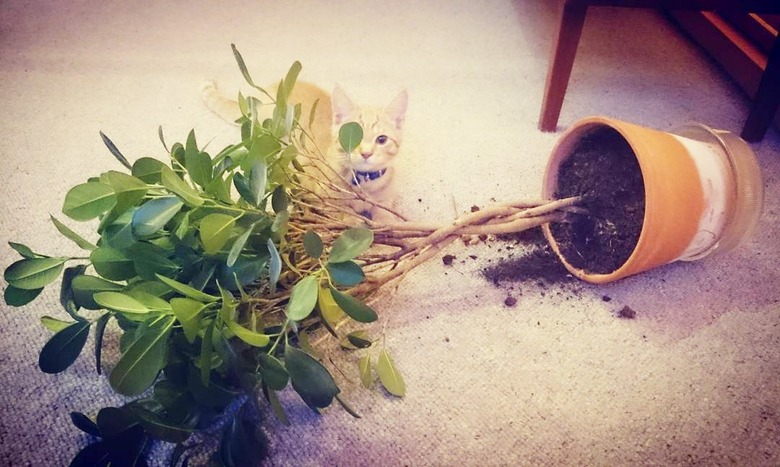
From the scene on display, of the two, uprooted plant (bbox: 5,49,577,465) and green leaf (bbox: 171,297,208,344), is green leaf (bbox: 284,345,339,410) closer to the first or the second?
uprooted plant (bbox: 5,49,577,465)

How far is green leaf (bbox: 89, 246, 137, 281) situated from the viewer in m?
0.67

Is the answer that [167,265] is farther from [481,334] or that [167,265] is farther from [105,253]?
[481,334]

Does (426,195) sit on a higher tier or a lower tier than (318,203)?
lower

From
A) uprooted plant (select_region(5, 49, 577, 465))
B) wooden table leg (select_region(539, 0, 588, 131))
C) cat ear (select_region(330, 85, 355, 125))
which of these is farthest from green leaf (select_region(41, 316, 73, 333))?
wooden table leg (select_region(539, 0, 588, 131))

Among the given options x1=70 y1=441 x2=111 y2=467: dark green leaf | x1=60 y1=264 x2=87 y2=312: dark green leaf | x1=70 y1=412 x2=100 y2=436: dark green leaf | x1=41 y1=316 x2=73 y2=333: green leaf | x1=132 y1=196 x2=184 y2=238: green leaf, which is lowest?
x1=70 y1=441 x2=111 y2=467: dark green leaf

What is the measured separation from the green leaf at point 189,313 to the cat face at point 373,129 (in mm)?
575

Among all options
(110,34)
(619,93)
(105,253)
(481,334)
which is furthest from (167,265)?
(110,34)

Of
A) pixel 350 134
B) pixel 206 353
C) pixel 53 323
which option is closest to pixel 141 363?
pixel 206 353

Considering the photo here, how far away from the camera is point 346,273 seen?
649 mm

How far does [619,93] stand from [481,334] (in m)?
0.98

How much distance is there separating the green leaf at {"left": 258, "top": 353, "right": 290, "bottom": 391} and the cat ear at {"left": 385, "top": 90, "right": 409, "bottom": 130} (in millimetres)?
736

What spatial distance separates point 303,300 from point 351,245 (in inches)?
4.0

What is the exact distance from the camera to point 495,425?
0.76m

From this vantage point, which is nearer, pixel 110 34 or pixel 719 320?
pixel 719 320
